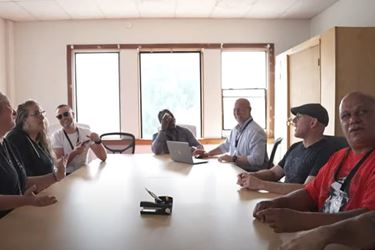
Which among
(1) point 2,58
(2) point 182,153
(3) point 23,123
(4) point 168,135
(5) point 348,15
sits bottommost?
(2) point 182,153

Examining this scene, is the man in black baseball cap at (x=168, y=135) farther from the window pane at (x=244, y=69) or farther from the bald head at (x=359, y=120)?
the bald head at (x=359, y=120)

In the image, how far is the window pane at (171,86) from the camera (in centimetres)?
596

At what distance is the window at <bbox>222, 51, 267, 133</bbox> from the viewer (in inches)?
235

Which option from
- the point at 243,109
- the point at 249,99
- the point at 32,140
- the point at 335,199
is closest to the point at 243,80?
the point at 249,99

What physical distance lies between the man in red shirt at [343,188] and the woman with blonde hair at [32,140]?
1.80 m

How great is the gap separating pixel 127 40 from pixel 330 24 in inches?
112

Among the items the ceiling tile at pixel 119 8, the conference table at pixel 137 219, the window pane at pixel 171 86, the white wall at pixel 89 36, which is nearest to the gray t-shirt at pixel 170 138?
the conference table at pixel 137 219

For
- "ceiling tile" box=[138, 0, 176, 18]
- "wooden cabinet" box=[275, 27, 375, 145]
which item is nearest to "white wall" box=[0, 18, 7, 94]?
"ceiling tile" box=[138, 0, 176, 18]

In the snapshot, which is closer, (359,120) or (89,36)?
(359,120)

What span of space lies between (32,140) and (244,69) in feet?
12.5

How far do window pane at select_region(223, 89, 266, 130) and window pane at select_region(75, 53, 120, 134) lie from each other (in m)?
1.65

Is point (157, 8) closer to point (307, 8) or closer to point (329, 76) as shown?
point (307, 8)

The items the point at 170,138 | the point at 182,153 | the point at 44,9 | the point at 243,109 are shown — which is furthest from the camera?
the point at 44,9

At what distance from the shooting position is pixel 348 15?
457cm
